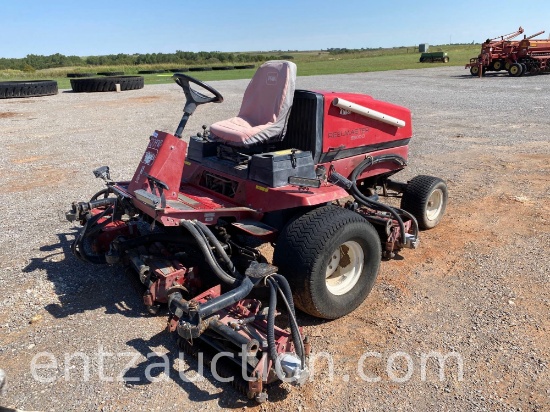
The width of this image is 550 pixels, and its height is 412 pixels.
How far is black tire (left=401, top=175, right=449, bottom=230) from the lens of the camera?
16.5 feet

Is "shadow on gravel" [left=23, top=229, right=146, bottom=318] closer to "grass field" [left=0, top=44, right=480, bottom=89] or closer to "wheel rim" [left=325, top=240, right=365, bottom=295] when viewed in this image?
"wheel rim" [left=325, top=240, right=365, bottom=295]

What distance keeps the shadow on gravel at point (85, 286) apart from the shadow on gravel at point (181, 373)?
451 millimetres

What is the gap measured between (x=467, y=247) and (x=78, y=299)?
3.53m

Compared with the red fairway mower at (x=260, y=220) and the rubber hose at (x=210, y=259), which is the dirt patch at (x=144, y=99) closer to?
the red fairway mower at (x=260, y=220)

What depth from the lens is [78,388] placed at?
287 cm

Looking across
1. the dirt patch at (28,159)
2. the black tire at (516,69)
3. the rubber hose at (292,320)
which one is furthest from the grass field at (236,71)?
the rubber hose at (292,320)

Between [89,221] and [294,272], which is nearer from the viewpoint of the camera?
[294,272]

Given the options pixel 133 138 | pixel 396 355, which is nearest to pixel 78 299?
pixel 396 355

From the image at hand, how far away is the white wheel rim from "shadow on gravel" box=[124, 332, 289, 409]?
314cm

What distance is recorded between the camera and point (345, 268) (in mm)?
3764

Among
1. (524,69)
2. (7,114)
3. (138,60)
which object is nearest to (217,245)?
(7,114)

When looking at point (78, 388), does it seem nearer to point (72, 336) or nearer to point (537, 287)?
point (72, 336)

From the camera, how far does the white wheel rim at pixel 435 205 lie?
5309mm

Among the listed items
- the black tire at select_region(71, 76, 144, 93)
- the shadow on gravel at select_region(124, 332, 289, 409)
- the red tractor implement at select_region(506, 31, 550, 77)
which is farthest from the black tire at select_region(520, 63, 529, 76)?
the shadow on gravel at select_region(124, 332, 289, 409)
